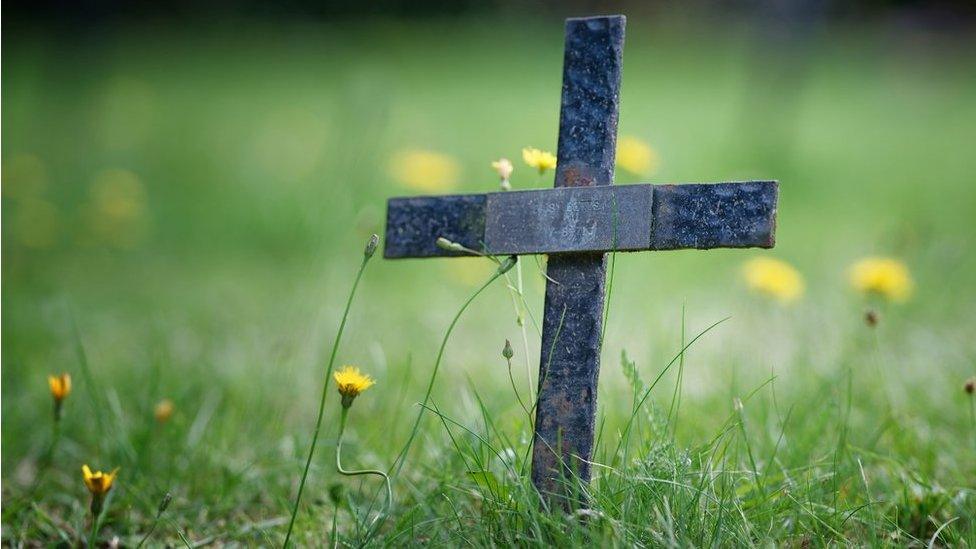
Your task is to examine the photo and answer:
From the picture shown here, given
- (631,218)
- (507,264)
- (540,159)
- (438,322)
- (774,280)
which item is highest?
(540,159)

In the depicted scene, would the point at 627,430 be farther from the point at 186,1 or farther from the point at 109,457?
the point at 186,1

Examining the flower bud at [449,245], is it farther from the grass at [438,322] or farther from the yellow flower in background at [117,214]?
the yellow flower in background at [117,214]

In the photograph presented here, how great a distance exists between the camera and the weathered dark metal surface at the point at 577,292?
165 centimetres

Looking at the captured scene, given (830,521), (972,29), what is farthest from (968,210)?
(972,29)

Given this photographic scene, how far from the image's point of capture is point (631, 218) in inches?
65.0

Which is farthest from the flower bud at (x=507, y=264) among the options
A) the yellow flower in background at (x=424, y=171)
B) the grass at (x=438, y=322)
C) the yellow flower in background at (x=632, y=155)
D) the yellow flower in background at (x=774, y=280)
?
the yellow flower in background at (x=424, y=171)

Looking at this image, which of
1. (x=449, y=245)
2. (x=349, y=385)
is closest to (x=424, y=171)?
(x=449, y=245)

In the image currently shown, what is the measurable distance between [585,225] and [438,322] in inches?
83.5

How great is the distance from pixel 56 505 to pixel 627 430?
153 centimetres

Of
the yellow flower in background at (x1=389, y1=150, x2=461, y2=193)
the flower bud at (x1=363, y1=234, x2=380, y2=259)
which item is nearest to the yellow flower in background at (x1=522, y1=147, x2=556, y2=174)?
the flower bud at (x1=363, y1=234, x2=380, y2=259)

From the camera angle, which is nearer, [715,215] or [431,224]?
[715,215]

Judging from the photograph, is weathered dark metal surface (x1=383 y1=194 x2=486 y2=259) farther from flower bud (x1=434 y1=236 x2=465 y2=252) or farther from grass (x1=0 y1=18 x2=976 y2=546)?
grass (x1=0 y1=18 x2=976 y2=546)

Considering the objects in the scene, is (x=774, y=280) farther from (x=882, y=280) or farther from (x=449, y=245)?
(x=449, y=245)

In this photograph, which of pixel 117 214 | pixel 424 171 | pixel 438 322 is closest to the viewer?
pixel 424 171
